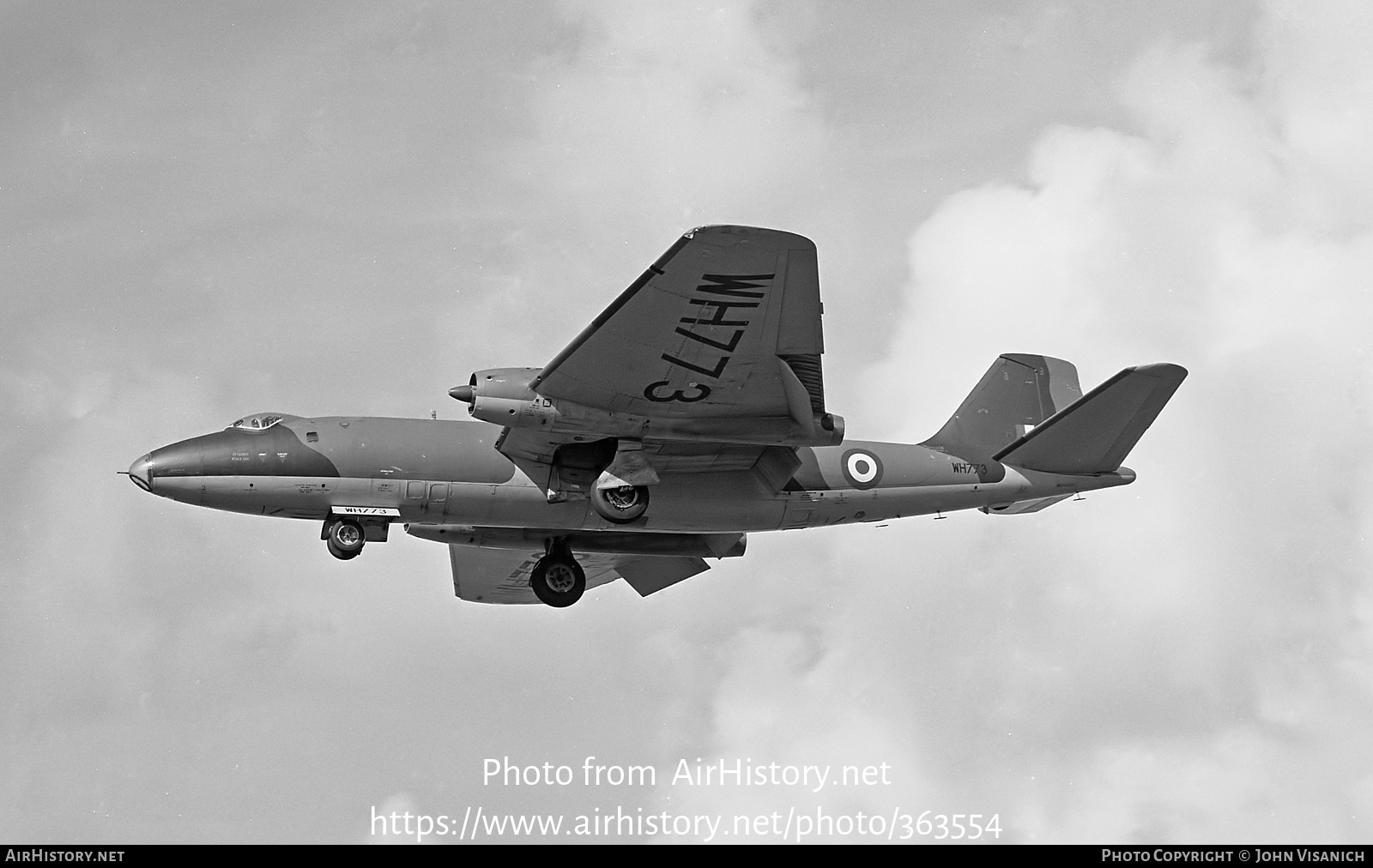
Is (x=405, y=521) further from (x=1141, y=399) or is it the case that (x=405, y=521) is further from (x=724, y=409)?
(x=1141, y=399)

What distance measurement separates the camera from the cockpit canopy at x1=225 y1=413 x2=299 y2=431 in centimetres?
2894

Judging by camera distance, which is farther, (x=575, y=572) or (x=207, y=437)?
(x=575, y=572)

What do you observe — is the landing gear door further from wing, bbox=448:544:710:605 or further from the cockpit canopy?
wing, bbox=448:544:710:605

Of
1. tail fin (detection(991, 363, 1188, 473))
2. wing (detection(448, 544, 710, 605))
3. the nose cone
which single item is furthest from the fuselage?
wing (detection(448, 544, 710, 605))

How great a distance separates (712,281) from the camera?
25.0m

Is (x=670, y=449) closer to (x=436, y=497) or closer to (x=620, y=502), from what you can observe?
(x=620, y=502)

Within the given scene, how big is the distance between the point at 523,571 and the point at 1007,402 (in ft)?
40.7

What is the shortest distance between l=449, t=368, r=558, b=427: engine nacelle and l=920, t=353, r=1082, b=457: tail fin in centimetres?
974

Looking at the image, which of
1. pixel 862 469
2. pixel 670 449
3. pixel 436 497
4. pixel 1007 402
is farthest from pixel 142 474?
pixel 1007 402

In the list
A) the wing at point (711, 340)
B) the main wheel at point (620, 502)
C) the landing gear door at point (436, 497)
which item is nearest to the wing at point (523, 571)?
the landing gear door at point (436, 497)

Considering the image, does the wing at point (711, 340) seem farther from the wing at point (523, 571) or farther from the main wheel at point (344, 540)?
A: the wing at point (523, 571)

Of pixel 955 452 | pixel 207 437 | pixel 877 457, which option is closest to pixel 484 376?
pixel 207 437

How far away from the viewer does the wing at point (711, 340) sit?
24641 mm

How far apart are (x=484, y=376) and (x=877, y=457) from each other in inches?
352
